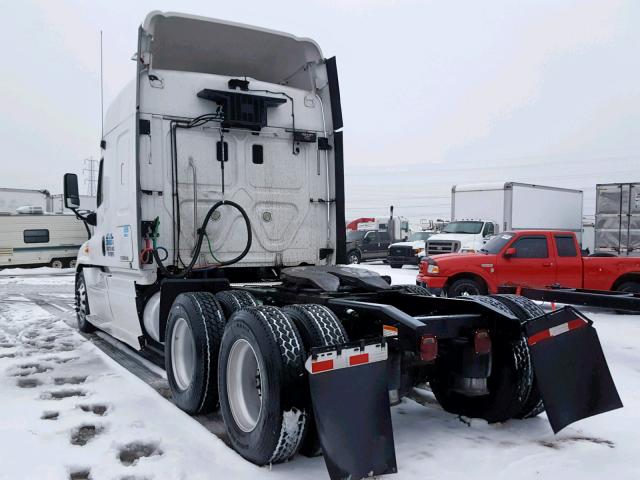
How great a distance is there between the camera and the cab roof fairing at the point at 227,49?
5.89 metres

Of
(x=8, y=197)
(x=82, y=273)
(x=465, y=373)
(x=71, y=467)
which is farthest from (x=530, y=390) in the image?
(x=8, y=197)

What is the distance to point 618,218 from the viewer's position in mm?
16609

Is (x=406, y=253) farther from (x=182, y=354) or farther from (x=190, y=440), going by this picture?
(x=190, y=440)

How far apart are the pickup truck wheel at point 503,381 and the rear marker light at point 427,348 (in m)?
0.80

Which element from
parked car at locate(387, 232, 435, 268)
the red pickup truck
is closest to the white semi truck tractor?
the red pickup truck

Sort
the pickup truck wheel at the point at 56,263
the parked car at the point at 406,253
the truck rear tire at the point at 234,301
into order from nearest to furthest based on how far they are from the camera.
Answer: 1. the truck rear tire at the point at 234,301
2. the parked car at the point at 406,253
3. the pickup truck wheel at the point at 56,263

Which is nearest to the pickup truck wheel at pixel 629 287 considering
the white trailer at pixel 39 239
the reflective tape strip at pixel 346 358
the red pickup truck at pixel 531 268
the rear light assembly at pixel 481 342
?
the red pickup truck at pixel 531 268

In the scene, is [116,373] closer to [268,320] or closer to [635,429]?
[268,320]

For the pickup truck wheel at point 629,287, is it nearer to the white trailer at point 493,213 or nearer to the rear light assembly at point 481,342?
the white trailer at point 493,213

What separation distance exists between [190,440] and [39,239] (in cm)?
2256

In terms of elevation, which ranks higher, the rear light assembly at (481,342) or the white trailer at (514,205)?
the white trailer at (514,205)

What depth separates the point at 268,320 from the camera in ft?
11.7

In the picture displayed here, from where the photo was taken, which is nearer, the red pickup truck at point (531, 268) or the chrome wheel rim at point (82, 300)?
the chrome wheel rim at point (82, 300)

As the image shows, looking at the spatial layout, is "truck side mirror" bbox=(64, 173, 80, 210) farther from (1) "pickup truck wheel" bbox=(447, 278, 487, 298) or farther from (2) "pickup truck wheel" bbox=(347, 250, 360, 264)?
(2) "pickup truck wheel" bbox=(347, 250, 360, 264)
